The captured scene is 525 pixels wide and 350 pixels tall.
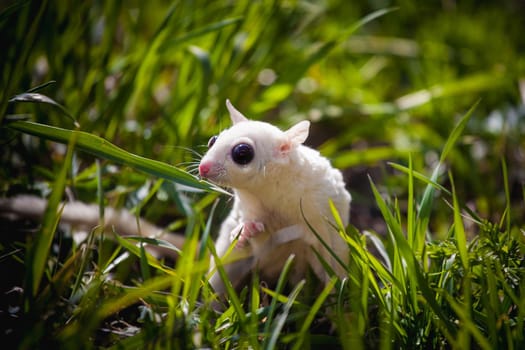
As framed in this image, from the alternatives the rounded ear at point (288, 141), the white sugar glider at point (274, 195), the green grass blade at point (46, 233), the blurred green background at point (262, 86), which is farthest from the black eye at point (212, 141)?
the green grass blade at point (46, 233)

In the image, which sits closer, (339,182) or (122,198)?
(339,182)

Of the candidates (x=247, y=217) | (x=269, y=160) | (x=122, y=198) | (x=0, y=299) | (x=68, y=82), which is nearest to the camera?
(x=0, y=299)

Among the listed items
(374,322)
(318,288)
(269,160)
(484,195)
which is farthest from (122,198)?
(484,195)

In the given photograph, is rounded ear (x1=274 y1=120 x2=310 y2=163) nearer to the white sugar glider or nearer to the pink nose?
the white sugar glider

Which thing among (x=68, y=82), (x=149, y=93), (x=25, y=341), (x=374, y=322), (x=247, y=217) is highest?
(x=68, y=82)

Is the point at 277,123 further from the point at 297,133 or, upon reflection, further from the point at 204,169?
the point at 204,169

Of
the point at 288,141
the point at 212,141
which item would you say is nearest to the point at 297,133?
the point at 288,141

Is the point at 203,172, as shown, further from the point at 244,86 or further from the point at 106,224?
the point at 244,86

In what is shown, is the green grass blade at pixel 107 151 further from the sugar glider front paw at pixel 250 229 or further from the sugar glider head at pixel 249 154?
the sugar glider front paw at pixel 250 229
